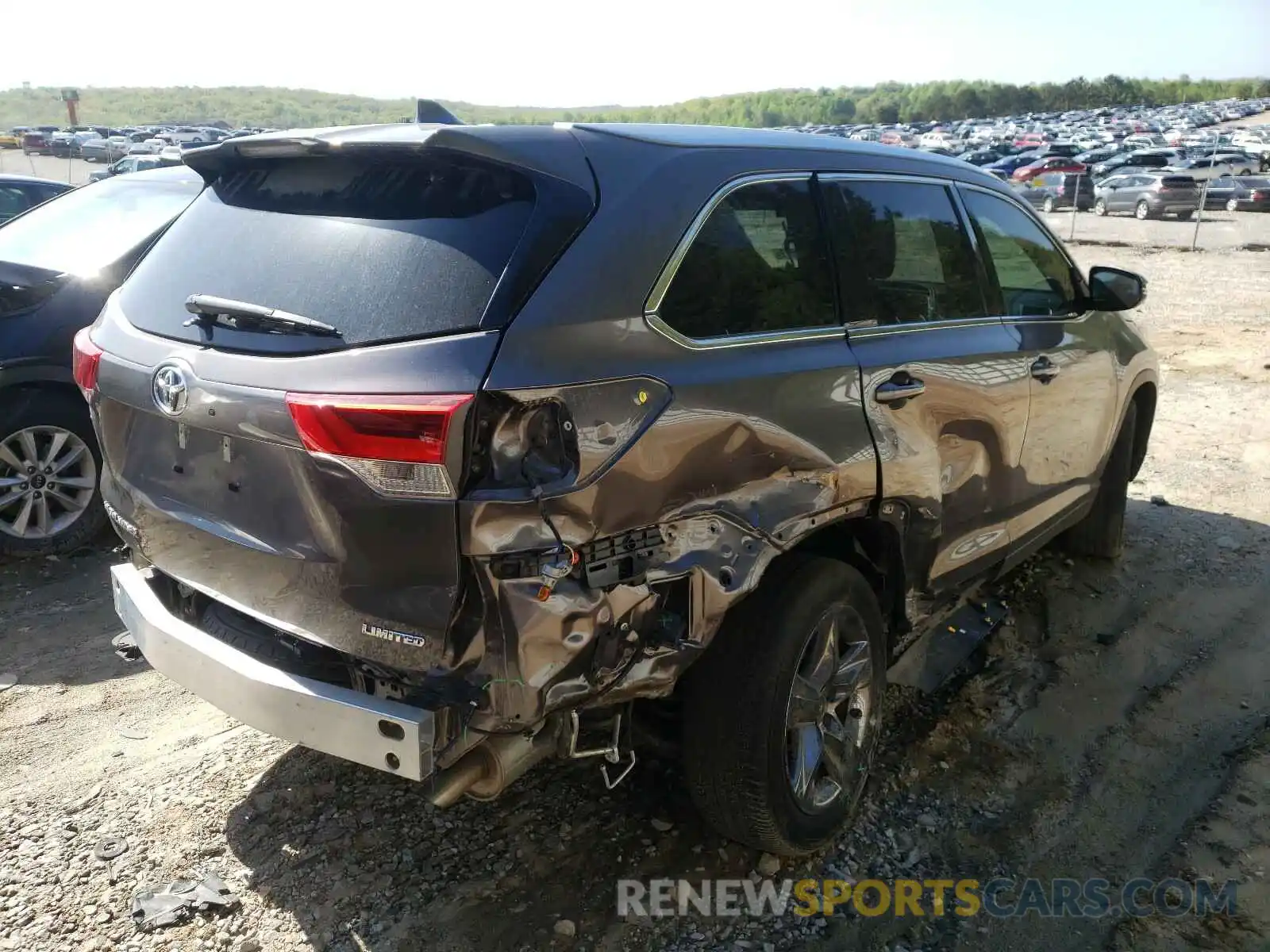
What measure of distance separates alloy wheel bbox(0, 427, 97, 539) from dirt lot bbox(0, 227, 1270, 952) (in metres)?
0.58

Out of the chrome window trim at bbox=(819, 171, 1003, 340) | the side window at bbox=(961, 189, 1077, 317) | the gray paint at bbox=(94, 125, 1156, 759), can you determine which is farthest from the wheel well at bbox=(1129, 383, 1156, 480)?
the gray paint at bbox=(94, 125, 1156, 759)

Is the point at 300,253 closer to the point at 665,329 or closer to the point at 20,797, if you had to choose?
the point at 665,329

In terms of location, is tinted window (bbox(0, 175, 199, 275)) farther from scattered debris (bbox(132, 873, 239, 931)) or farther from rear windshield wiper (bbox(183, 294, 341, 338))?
scattered debris (bbox(132, 873, 239, 931))

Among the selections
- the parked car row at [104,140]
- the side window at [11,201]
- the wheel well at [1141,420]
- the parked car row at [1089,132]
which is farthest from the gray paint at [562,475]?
the parked car row at [1089,132]

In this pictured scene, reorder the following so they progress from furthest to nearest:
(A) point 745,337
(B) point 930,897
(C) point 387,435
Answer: (B) point 930,897
(A) point 745,337
(C) point 387,435

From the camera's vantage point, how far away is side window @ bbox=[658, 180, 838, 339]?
2.47m

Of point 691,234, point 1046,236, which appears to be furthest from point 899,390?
point 1046,236

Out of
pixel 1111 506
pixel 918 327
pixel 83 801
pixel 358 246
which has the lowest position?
pixel 83 801

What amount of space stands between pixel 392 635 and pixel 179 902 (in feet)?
3.98

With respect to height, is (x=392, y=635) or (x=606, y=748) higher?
(x=392, y=635)

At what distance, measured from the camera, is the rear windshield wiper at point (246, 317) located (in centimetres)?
228

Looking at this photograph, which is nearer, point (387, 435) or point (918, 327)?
point (387, 435)

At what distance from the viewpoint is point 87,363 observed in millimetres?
2859

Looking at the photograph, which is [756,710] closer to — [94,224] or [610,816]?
[610,816]
